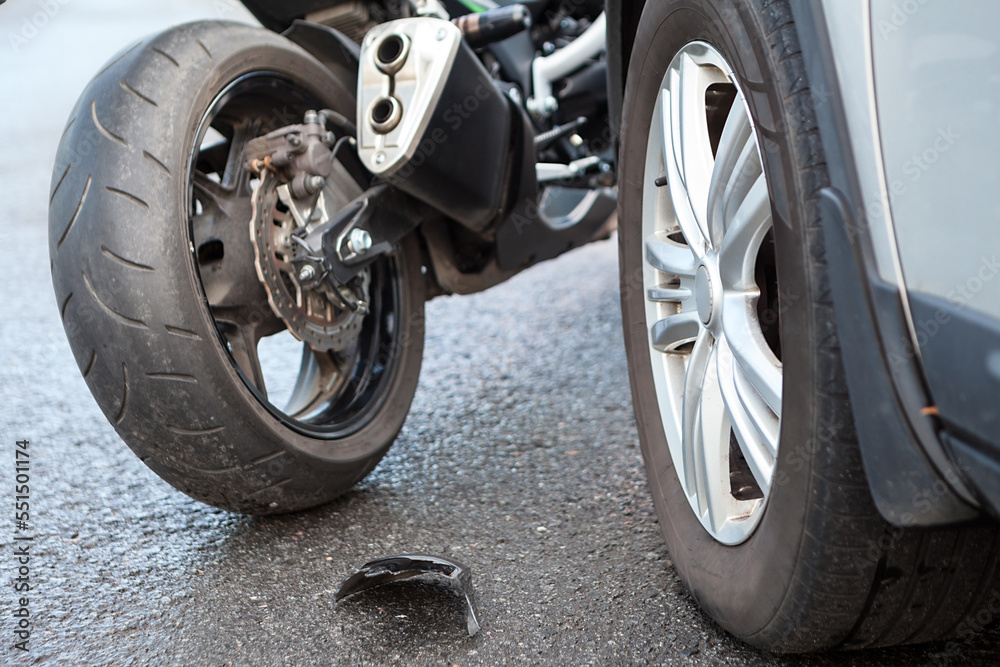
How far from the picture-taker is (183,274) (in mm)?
1349

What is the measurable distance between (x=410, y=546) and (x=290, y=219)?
2.34 feet

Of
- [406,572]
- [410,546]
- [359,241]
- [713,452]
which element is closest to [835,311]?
[713,452]

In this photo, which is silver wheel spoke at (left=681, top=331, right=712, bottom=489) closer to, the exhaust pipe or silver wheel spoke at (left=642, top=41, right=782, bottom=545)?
silver wheel spoke at (left=642, top=41, right=782, bottom=545)

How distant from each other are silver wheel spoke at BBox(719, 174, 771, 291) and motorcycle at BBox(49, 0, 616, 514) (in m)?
0.78

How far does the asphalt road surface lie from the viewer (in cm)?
122

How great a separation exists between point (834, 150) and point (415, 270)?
54.0 inches

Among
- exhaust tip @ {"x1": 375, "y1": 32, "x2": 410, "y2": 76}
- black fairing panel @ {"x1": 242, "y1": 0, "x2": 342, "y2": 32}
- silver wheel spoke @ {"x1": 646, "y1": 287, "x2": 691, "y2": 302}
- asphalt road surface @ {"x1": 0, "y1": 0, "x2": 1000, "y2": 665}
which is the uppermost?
black fairing panel @ {"x1": 242, "y1": 0, "x2": 342, "y2": 32}

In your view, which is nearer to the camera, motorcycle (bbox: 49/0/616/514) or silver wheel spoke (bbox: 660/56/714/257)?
silver wheel spoke (bbox: 660/56/714/257)

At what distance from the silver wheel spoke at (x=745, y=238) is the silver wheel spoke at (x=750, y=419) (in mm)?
102

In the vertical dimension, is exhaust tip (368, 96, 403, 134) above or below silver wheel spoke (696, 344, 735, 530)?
above

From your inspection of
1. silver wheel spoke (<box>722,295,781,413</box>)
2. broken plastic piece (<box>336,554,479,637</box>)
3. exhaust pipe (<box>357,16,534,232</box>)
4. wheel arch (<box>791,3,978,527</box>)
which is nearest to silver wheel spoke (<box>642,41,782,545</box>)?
silver wheel spoke (<box>722,295,781,413</box>)

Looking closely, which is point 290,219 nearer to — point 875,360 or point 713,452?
point 713,452

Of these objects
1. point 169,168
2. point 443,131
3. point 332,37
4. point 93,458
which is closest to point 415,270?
point 443,131

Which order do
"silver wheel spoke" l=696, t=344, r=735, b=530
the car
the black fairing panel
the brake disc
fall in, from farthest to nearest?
the black fairing panel < the brake disc < "silver wheel spoke" l=696, t=344, r=735, b=530 < the car
